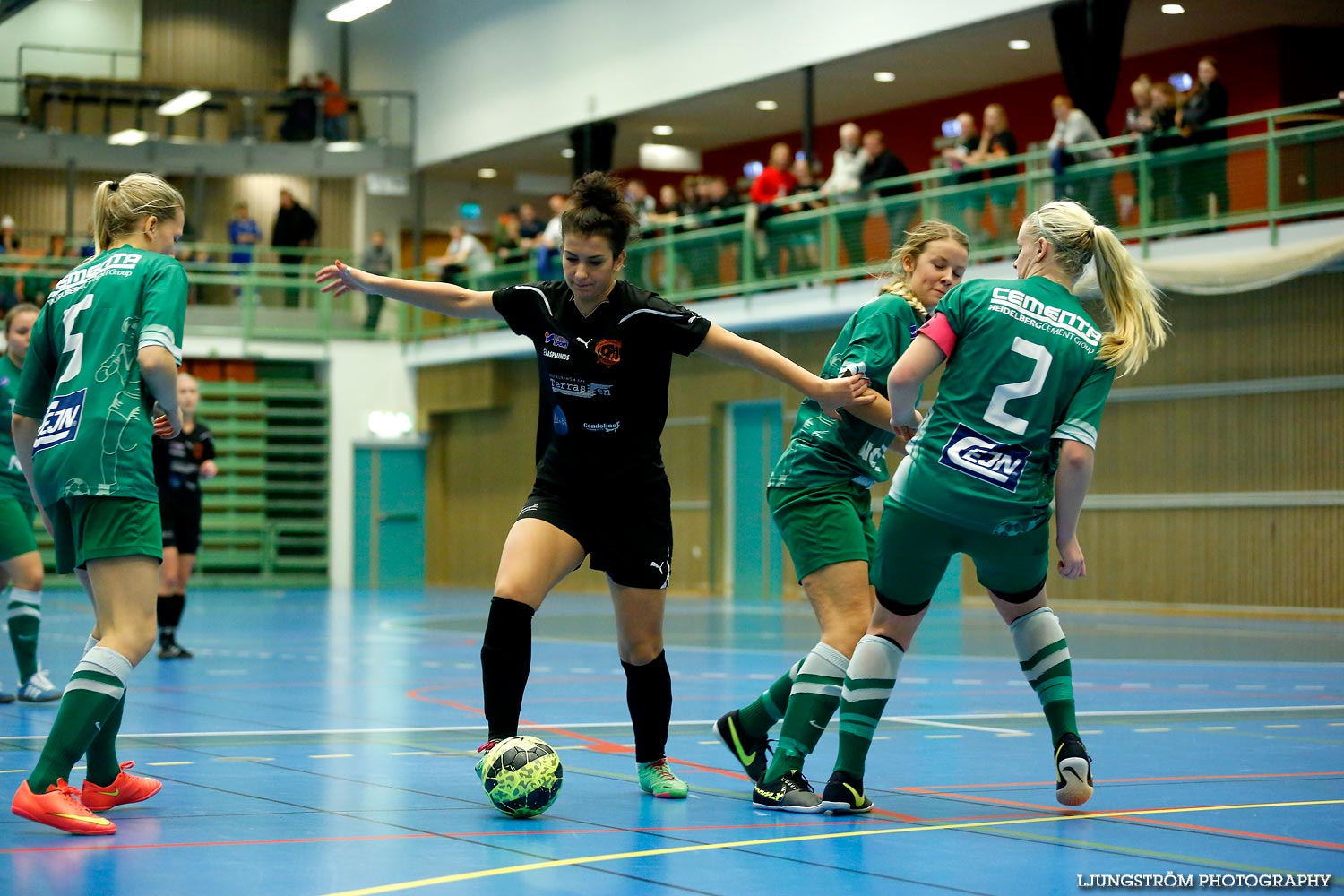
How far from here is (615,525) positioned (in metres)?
5.71

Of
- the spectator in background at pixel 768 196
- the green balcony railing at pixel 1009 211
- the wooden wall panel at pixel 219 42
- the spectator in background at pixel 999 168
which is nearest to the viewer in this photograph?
the green balcony railing at pixel 1009 211

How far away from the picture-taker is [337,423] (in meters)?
32.7

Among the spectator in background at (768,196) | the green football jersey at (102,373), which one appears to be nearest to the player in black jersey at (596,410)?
the green football jersey at (102,373)

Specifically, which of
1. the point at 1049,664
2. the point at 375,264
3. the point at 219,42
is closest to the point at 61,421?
the point at 1049,664

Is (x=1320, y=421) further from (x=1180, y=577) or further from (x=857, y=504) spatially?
(x=857, y=504)

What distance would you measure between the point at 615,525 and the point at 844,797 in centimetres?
122

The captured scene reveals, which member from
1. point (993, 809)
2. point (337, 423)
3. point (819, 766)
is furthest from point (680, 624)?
point (337, 423)

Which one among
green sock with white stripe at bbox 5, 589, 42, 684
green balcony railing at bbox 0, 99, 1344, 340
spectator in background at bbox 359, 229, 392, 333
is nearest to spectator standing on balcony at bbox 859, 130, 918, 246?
green balcony railing at bbox 0, 99, 1344, 340

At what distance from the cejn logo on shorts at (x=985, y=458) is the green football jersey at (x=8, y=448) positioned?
5800 mm

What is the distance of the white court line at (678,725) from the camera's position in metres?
7.70

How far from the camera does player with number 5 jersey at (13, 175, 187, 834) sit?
17.0 ft

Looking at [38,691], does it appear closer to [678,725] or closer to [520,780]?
[678,725]

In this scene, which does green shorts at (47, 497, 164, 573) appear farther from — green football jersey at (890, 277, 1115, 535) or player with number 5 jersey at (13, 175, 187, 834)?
green football jersey at (890, 277, 1115, 535)

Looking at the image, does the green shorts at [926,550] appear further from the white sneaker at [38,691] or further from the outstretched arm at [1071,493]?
the white sneaker at [38,691]
